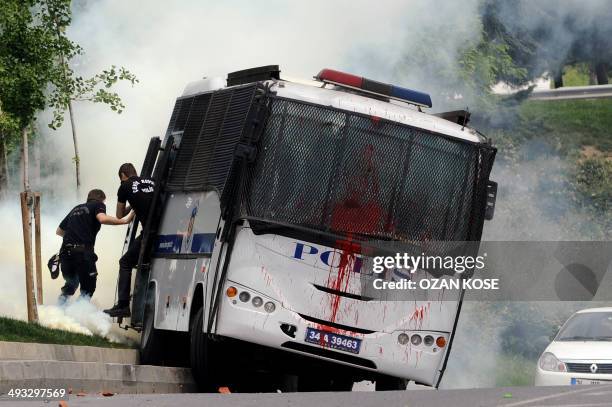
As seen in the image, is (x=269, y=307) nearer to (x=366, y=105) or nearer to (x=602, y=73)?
(x=366, y=105)

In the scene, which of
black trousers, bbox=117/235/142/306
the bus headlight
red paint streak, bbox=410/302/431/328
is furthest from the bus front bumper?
black trousers, bbox=117/235/142/306

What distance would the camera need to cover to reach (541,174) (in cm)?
3066

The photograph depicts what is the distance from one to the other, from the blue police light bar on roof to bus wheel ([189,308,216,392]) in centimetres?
237

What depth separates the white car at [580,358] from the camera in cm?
1438

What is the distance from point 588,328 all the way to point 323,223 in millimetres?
4200

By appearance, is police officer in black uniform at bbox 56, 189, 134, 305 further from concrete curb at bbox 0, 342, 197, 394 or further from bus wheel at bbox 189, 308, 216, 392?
bus wheel at bbox 189, 308, 216, 392

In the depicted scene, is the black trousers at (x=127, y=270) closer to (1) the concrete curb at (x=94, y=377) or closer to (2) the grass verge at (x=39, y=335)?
(2) the grass verge at (x=39, y=335)

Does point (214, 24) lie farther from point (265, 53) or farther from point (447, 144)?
point (447, 144)

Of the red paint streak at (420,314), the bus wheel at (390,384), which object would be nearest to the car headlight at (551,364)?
the bus wheel at (390,384)

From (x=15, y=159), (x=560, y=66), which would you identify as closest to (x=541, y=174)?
(x=560, y=66)

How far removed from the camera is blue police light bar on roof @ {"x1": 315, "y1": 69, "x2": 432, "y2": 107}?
13.5m

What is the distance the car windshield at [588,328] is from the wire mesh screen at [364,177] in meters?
2.75

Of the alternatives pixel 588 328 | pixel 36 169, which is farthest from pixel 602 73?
pixel 588 328

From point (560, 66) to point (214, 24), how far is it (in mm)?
10373
